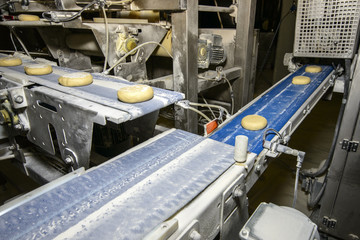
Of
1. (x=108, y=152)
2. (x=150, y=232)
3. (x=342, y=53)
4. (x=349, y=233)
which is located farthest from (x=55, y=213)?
(x=349, y=233)

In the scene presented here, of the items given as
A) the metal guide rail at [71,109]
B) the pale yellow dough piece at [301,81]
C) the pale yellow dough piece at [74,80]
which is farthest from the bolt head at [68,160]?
the pale yellow dough piece at [301,81]

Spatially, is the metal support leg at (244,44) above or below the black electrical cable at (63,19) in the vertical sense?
below

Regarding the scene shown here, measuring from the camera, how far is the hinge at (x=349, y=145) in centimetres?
143

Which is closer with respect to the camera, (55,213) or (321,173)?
(55,213)

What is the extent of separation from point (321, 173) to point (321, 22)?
1.11 metres

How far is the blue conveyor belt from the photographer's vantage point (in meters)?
Result: 0.86

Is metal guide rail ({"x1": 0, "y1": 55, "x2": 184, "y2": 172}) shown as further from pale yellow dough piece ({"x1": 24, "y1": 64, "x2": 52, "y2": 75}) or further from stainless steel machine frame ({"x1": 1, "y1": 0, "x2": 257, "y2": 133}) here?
stainless steel machine frame ({"x1": 1, "y1": 0, "x2": 257, "y2": 133})

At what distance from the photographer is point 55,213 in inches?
17.8

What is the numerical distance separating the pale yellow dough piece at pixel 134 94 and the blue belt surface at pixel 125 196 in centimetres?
15

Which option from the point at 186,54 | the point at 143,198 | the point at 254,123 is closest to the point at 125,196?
the point at 143,198

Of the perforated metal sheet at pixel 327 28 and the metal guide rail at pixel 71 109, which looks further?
the perforated metal sheet at pixel 327 28

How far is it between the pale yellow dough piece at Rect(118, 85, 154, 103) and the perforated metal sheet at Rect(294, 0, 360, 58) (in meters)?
1.48

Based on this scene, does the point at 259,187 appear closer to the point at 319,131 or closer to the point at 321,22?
the point at 321,22

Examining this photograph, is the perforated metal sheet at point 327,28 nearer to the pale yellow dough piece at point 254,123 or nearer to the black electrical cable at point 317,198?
the black electrical cable at point 317,198
